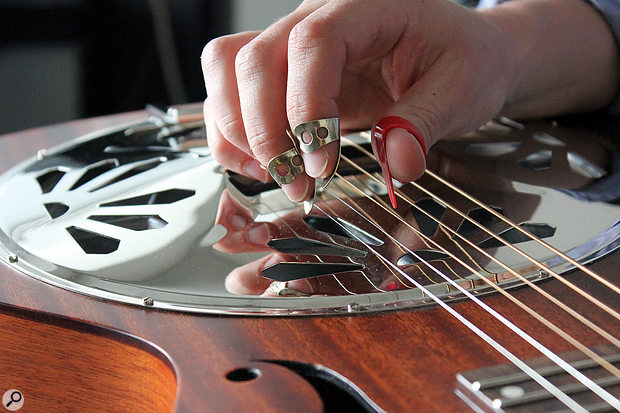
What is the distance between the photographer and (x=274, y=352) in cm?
40

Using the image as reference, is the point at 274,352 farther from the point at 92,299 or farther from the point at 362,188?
the point at 362,188

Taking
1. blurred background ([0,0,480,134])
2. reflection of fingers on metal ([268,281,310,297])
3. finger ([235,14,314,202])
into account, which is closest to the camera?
reflection of fingers on metal ([268,281,310,297])

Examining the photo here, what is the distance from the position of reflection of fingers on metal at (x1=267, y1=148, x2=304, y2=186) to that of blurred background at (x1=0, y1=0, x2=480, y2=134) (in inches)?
64.2

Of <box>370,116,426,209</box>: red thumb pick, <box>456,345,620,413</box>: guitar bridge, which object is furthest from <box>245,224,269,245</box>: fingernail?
<box>456,345,620,413</box>: guitar bridge

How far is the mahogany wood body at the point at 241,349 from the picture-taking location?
36cm

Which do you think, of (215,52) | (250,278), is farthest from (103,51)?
(250,278)

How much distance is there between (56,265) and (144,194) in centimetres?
13

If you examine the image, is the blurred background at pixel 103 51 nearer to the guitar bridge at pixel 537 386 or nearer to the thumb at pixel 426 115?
the thumb at pixel 426 115

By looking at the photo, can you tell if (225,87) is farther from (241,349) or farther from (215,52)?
(241,349)

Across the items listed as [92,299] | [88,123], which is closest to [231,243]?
[92,299]

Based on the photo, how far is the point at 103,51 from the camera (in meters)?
2.14

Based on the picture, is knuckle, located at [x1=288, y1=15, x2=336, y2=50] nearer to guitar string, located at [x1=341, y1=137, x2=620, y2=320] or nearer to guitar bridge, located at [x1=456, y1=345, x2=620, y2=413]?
guitar string, located at [x1=341, y1=137, x2=620, y2=320]

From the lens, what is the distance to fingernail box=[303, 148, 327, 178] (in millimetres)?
522

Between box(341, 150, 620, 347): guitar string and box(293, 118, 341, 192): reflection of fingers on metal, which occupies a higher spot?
box(293, 118, 341, 192): reflection of fingers on metal
